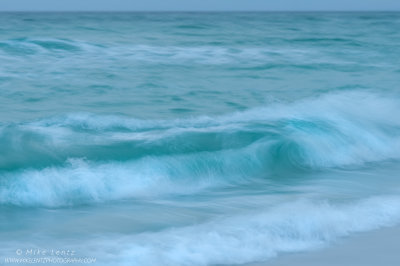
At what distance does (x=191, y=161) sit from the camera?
532cm

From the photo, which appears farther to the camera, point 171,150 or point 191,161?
point 171,150

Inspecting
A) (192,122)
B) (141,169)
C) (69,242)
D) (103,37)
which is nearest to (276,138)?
(192,122)

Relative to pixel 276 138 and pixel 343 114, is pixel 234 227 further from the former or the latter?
pixel 343 114

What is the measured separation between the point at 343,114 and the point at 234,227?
3892 millimetres

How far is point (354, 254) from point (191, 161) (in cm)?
221

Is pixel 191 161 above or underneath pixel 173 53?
underneath

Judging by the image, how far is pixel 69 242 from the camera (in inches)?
138

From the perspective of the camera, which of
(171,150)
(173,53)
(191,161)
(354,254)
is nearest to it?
(354,254)

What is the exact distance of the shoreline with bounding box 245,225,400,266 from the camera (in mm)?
3268

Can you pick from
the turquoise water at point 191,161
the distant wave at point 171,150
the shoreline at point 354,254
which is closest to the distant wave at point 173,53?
the turquoise water at point 191,161

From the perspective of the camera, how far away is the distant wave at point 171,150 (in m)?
4.59

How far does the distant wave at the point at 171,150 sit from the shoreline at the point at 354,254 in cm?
153

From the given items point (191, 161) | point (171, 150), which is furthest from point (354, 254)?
point (171, 150)

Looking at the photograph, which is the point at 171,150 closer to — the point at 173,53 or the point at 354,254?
the point at 354,254
